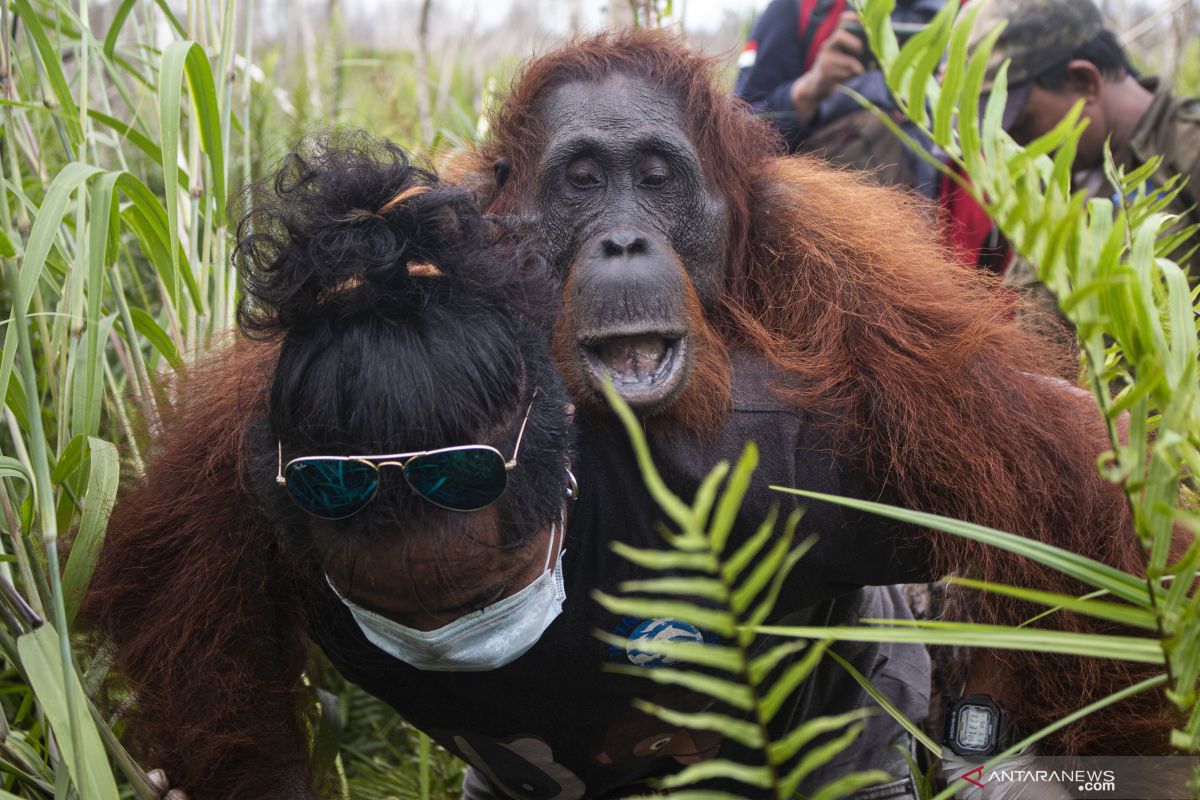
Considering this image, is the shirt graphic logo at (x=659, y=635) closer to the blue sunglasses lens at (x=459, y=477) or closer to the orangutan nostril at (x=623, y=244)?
the blue sunglasses lens at (x=459, y=477)

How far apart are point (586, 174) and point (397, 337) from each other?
0.66 m

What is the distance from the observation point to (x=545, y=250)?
209cm

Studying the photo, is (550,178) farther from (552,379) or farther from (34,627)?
(34,627)

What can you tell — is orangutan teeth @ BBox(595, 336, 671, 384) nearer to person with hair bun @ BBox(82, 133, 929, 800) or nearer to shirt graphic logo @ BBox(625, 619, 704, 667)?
person with hair bun @ BBox(82, 133, 929, 800)

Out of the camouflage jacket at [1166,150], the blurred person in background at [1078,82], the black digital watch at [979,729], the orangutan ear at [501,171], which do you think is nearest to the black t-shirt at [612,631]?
the black digital watch at [979,729]

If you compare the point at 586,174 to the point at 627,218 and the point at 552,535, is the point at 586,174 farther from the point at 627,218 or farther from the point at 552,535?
the point at 552,535

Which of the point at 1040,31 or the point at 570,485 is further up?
the point at 1040,31

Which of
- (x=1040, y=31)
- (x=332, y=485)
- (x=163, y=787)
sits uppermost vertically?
(x=1040, y=31)

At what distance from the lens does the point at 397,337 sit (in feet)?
5.18

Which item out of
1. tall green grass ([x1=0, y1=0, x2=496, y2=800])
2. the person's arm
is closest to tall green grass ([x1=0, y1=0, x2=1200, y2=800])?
tall green grass ([x1=0, y1=0, x2=496, y2=800])

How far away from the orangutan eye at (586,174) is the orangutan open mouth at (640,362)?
356 mm

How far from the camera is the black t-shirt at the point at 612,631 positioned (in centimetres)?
184

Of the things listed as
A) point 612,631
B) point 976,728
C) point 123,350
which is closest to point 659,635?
point 612,631

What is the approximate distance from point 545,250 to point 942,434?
736mm
